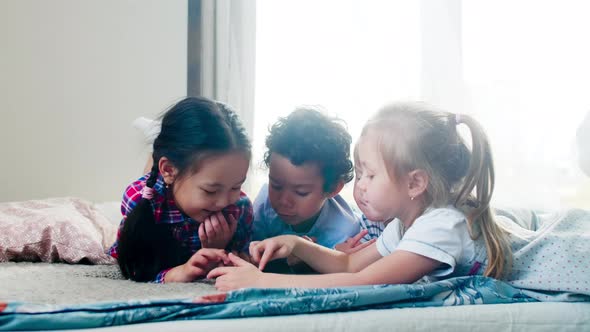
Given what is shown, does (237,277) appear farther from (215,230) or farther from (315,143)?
(315,143)

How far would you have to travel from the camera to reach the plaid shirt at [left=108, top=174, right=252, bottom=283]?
1.44 metres

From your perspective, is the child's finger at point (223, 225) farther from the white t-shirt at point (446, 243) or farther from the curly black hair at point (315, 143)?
the white t-shirt at point (446, 243)

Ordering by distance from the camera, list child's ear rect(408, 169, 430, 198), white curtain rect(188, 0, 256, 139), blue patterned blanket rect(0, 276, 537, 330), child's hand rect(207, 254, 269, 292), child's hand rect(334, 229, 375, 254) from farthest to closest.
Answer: white curtain rect(188, 0, 256, 139) < child's hand rect(334, 229, 375, 254) < child's ear rect(408, 169, 430, 198) < child's hand rect(207, 254, 269, 292) < blue patterned blanket rect(0, 276, 537, 330)

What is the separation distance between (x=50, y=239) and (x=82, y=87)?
143cm

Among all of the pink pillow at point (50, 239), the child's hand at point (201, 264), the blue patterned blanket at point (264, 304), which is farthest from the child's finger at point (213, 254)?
the pink pillow at point (50, 239)

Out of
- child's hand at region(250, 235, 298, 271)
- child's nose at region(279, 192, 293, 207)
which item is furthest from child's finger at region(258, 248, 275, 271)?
child's nose at region(279, 192, 293, 207)

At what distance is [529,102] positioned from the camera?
2.80 meters

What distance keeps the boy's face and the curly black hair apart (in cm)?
2

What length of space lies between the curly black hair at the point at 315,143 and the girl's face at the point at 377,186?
0.27m

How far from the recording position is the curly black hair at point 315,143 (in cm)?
157

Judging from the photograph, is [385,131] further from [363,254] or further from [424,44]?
[424,44]

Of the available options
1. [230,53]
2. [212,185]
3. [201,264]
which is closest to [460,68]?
[230,53]

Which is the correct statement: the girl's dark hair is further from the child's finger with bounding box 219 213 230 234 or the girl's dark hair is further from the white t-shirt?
the white t-shirt

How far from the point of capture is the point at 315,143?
1.59 metres
